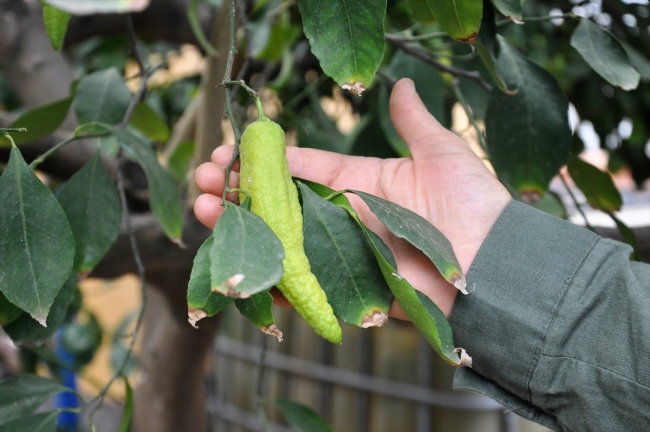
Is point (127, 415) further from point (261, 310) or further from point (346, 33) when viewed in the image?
point (346, 33)

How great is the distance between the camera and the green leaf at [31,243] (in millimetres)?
364

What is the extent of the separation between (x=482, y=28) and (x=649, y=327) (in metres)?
0.25

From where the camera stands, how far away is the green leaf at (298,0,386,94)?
352 mm

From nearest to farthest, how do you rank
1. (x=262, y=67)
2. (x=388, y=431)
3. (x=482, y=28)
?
(x=482, y=28) < (x=262, y=67) < (x=388, y=431)

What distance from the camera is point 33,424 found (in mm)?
484

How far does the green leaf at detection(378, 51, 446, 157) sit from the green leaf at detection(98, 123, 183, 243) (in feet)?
0.89

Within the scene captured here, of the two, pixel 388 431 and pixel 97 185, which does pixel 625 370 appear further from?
pixel 388 431

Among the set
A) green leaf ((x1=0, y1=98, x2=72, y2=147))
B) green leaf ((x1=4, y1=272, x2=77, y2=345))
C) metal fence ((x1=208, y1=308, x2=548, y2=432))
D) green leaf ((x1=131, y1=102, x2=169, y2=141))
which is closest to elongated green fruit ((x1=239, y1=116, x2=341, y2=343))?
green leaf ((x1=4, y1=272, x2=77, y2=345))

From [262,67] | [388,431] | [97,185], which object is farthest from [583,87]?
[388,431]

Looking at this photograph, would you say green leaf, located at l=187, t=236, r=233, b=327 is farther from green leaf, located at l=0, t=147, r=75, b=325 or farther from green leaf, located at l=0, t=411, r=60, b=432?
green leaf, located at l=0, t=411, r=60, b=432

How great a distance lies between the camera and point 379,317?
35 centimetres

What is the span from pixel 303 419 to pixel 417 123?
0.31 meters

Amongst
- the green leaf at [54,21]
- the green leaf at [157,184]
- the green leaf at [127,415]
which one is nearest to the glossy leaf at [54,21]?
the green leaf at [54,21]

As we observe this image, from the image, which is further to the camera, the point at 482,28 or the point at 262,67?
the point at 262,67
